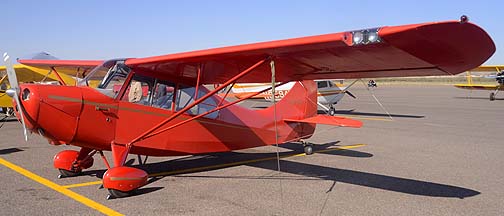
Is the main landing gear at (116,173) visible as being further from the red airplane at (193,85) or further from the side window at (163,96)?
the side window at (163,96)

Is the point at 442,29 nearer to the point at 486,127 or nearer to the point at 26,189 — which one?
the point at 26,189

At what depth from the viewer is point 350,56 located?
494 centimetres

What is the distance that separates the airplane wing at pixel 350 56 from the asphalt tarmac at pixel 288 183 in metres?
1.65

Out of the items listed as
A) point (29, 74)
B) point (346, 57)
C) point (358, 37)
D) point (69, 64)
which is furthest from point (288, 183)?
point (29, 74)

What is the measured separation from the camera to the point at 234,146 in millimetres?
7535

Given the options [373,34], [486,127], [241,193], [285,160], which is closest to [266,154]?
[285,160]

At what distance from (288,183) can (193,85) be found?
233 centimetres

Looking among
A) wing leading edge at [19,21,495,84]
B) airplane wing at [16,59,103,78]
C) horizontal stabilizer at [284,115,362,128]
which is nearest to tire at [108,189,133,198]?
wing leading edge at [19,21,495,84]

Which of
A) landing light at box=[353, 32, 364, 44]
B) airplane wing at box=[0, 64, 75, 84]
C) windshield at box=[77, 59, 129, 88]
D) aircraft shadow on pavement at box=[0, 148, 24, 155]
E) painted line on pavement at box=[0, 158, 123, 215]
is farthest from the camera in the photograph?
airplane wing at box=[0, 64, 75, 84]

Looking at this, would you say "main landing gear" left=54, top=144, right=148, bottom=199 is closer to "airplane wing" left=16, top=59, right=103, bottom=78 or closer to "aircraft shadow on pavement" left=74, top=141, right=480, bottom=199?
"aircraft shadow on pavement" left=74, top=141, right=480, bottom=199

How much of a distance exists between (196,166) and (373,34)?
4496 millimetres

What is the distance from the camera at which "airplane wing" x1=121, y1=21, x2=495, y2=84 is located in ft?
12.3

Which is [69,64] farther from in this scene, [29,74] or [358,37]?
[29,74]

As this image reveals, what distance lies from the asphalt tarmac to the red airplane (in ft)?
1.49
